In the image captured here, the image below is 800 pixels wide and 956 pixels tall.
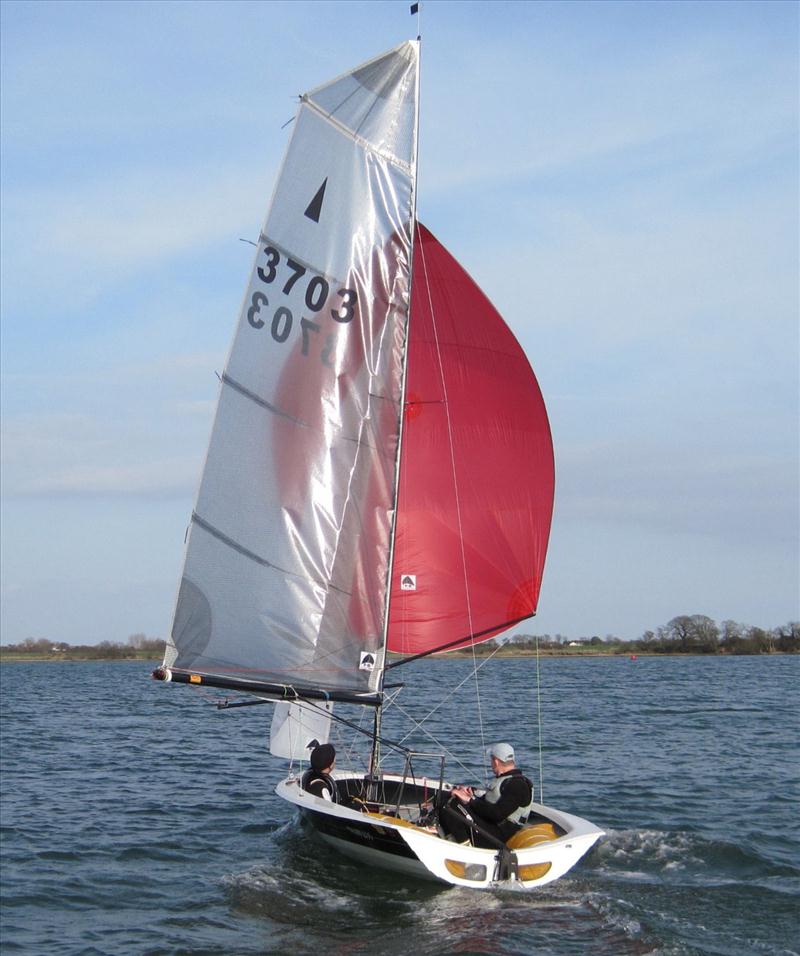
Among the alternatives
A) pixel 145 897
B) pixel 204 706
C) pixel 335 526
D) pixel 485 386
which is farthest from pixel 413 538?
pixel 204 706

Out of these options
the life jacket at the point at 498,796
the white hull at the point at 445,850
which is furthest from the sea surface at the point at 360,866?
the life jacket at the point at 498,796

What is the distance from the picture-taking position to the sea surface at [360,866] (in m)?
10.3

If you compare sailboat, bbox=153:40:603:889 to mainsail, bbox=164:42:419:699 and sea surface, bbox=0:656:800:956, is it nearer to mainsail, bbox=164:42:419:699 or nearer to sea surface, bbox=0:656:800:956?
mainsail, bbox=164:42:419:699

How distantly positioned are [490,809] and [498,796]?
17 cm

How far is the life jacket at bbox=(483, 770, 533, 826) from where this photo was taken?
11.7 meters

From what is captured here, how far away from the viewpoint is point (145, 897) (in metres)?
11.9

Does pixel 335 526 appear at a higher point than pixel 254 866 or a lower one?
higher

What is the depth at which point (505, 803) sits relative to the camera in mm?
11648

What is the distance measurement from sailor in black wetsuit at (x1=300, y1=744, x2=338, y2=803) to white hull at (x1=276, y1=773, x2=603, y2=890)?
0.60 metres

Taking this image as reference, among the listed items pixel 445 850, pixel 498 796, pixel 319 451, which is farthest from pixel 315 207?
pixel 445 850

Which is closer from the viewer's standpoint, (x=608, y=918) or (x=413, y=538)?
(x=608, y=918)

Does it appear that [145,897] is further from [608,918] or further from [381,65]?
[381,65]

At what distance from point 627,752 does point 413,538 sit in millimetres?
10765

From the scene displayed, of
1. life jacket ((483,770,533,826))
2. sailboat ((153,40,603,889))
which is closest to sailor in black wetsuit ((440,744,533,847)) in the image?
life jacket ((483,770,533,826))
